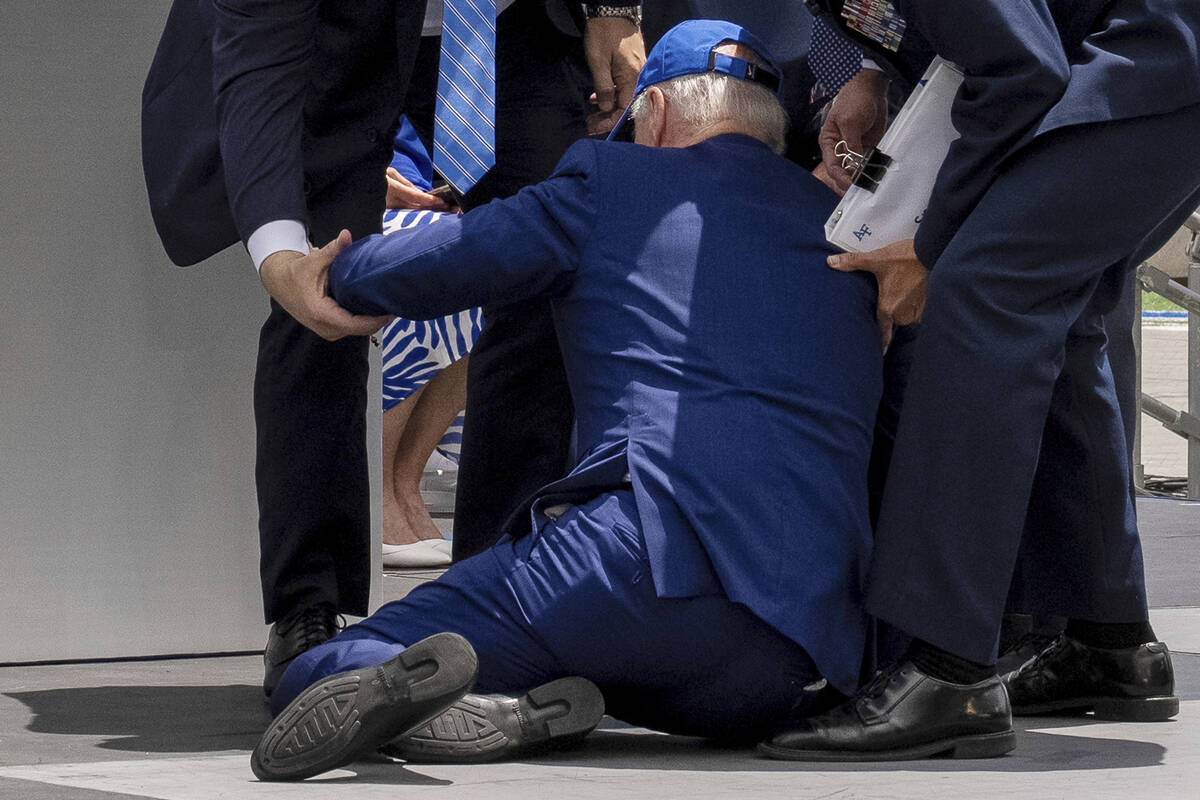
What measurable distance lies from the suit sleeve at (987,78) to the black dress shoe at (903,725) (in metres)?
0.55

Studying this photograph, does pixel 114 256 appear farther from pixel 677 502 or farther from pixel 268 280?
pixel 677 502

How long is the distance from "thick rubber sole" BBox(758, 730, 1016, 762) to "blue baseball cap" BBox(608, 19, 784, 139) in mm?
880

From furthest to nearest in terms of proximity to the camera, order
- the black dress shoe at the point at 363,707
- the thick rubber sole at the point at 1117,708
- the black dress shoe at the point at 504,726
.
Answer: 1. the thick rubber sole at the point at 1117,708
2. the black dress shoe at the point at 504,726
3. the black dress shoe at the point at 363,707

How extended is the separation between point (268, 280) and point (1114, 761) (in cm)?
129

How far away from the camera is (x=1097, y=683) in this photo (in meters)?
2.77

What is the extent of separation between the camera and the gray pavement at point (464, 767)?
2.10 metres

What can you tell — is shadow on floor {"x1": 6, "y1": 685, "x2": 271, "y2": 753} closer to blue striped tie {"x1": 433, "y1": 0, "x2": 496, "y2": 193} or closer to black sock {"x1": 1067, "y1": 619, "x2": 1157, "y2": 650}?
blue striped tie {"x1": 433, "y1": 0, "x2": 496, "y2": 193}

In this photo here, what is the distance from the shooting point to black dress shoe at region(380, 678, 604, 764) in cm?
225

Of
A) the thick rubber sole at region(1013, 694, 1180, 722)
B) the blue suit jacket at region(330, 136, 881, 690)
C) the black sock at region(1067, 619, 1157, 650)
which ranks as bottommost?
the thick rubber sole at region(1013, 694, 1180, 722)

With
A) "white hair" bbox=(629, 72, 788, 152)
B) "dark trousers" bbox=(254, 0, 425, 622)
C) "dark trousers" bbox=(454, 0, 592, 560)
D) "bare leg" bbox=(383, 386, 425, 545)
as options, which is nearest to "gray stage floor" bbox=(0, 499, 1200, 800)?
"dark trousers" bbox=(254, 0, 425, 622)

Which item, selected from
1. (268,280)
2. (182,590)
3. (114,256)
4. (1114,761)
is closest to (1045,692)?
(1114,761)

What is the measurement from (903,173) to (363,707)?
95cm

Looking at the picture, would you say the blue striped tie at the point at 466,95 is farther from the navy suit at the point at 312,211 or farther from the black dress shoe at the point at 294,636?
the black dress shoe at the point at 294,636

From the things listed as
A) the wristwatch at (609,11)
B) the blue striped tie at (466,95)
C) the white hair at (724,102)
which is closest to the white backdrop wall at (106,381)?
the blue striped tie at (466,95)
